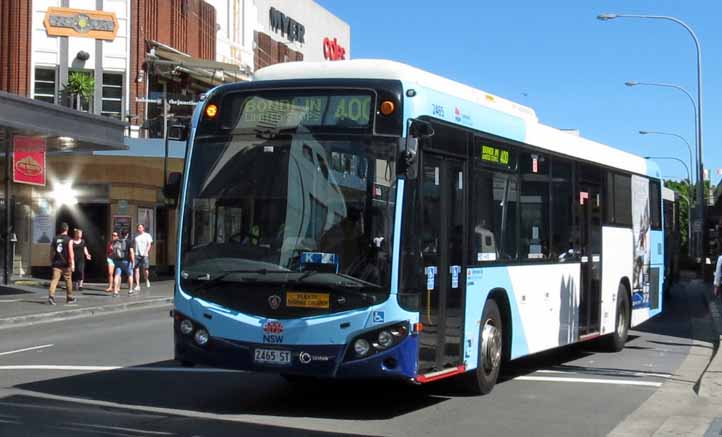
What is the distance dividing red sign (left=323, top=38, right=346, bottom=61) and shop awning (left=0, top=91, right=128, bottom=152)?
3318 cm

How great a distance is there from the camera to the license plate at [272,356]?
8.84 meters

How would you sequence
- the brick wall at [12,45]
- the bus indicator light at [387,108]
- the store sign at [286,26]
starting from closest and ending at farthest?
the bus indicator light at [387,108], the brick wall at [12,45], the store sign at [286,26]

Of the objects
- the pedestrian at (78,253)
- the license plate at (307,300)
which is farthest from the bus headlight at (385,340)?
the pedestrian at (78,253)

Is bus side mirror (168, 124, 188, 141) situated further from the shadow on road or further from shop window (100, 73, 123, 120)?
shop window (100, 73, 123, 120)

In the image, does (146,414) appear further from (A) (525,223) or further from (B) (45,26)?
(B) (45,26)

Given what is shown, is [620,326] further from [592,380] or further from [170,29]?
[170,29]

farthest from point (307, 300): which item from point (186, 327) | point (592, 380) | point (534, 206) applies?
point (592, 380)

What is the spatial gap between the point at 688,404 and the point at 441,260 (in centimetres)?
329

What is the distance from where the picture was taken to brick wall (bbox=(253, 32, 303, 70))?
50.8m

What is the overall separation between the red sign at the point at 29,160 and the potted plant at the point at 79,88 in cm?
910

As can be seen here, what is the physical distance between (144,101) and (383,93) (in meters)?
29.8

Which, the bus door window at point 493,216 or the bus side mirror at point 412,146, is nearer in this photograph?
the bus side mirror at point 412,146

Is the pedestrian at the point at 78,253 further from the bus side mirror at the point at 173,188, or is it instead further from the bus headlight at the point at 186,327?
the bus headlight at the point at 186,327

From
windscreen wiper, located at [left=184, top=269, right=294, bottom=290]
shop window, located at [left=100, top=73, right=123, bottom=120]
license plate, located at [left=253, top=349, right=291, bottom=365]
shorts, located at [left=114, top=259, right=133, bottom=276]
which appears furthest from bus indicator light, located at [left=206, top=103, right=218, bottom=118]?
shop window, located at [left=100, top=73, right=123, bottom=120]
